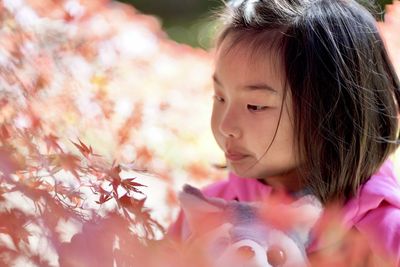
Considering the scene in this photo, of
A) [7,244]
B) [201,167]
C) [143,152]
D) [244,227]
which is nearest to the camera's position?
[7,244]

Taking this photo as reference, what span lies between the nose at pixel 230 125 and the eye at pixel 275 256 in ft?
0.77

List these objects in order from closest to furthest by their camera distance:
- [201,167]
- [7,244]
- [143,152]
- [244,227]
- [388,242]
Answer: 1. [7,244]
2. [244,227]
3. [388,242]
4. [143,152]
5. [201,167]

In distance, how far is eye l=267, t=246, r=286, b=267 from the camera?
1.14 m

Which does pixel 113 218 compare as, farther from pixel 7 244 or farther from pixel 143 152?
pixel 143 152

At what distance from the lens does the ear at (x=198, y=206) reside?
3.93 ft

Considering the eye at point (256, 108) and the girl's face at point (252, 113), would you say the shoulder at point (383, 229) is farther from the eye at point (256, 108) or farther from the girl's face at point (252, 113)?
the eye at point (256, 108)

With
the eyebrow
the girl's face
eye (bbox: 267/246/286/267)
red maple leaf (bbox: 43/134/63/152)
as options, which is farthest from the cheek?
red maple leaf (bbox: 43/134/63/152)

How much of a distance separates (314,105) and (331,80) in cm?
6

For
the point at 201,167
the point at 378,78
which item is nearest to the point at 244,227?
the point at 378,78

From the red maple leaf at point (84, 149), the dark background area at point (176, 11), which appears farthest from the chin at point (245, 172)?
the dark background area at point (176, 11)

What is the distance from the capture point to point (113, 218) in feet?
3.19

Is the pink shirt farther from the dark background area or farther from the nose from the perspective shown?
the dark background area

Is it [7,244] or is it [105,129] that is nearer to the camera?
[7,244]

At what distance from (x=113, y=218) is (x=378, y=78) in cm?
64
